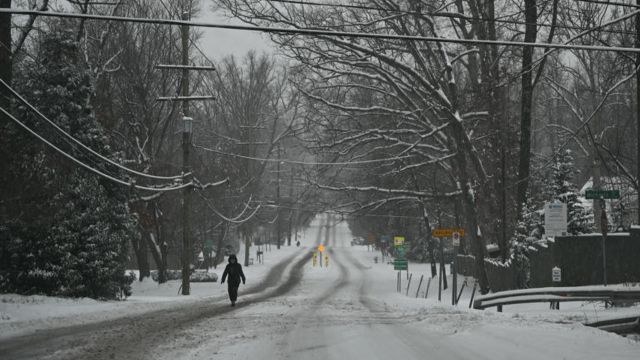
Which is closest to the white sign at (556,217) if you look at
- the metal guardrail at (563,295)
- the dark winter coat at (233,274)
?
the metal guardrail at (563,295)

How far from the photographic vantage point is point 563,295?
1702 centimetres

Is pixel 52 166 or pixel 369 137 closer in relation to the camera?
pixel 52 166

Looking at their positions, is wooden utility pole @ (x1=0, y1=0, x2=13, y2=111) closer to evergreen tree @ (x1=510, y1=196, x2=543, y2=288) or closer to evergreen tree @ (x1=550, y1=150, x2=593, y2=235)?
evergreen tree @ (x1=510, y1=196, x2=543, y2=288)

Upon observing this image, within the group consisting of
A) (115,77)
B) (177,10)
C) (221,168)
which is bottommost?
(221,168)

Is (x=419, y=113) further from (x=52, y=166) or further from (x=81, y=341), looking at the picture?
(x=81, y=341)

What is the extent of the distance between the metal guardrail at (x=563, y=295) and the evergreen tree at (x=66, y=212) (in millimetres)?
11969

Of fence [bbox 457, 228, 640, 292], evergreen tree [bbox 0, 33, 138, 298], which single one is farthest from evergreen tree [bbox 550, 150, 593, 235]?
evergreen tree [bbox 0, 33, 138, 298]

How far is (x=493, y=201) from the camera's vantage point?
35.2 meters

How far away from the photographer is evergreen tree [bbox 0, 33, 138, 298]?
21.6 metres

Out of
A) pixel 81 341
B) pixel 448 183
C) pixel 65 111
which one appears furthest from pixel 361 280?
pixel 81 341

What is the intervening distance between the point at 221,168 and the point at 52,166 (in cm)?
3107

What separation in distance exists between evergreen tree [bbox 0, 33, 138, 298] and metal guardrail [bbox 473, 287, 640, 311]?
11969 mm

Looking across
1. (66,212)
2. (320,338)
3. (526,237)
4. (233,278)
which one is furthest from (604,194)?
(66,212)

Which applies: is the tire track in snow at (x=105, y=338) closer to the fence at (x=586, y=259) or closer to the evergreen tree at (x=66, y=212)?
the evergreen tree at (x=66, y=212)
